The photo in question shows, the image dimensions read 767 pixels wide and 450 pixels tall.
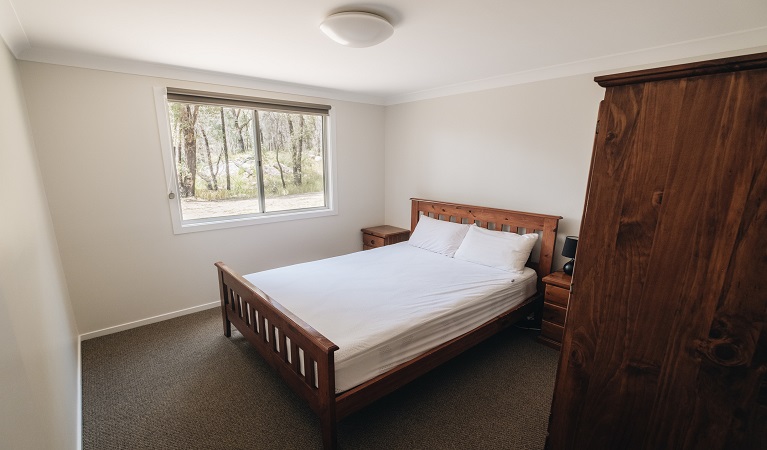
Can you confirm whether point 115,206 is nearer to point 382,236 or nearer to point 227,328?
point 227,328

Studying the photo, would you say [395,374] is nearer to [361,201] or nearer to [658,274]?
[658,274]

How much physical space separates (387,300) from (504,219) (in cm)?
162

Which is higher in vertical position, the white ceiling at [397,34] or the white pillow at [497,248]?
the white ceiling at [397,34]

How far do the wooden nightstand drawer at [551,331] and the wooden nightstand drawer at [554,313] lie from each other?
0.03 meters

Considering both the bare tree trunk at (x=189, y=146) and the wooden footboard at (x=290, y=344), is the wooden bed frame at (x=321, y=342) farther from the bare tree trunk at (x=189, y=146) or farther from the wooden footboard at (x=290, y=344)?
the bare tree trunk at (x=189, y=146)

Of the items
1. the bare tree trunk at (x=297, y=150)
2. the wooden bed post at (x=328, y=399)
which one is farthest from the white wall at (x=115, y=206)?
the wooden bed post at (x=328, y=399)

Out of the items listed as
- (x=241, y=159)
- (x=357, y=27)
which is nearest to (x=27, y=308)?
(x=357, y=27)

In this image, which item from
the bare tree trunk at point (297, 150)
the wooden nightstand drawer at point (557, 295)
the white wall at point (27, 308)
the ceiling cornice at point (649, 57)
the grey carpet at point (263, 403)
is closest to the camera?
the white wall at point (27, 308)

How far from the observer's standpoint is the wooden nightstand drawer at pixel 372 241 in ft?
13.2

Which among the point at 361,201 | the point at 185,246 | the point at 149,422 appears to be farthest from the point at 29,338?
the point at 361,201

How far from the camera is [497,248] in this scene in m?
2.88

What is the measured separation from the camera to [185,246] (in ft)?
9.84

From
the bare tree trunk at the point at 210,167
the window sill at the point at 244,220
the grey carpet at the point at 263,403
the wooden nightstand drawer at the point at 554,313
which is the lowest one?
the grey carpet at the point at 263,403

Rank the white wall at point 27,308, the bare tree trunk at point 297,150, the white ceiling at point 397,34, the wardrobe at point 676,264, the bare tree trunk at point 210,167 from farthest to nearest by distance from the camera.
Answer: the bare tree trunk at point 297,150, the bare tree trunk at point 210,167, the white ceiling at point 397,34, the white wall at point 27,308, the wardrobe at point 676,264
